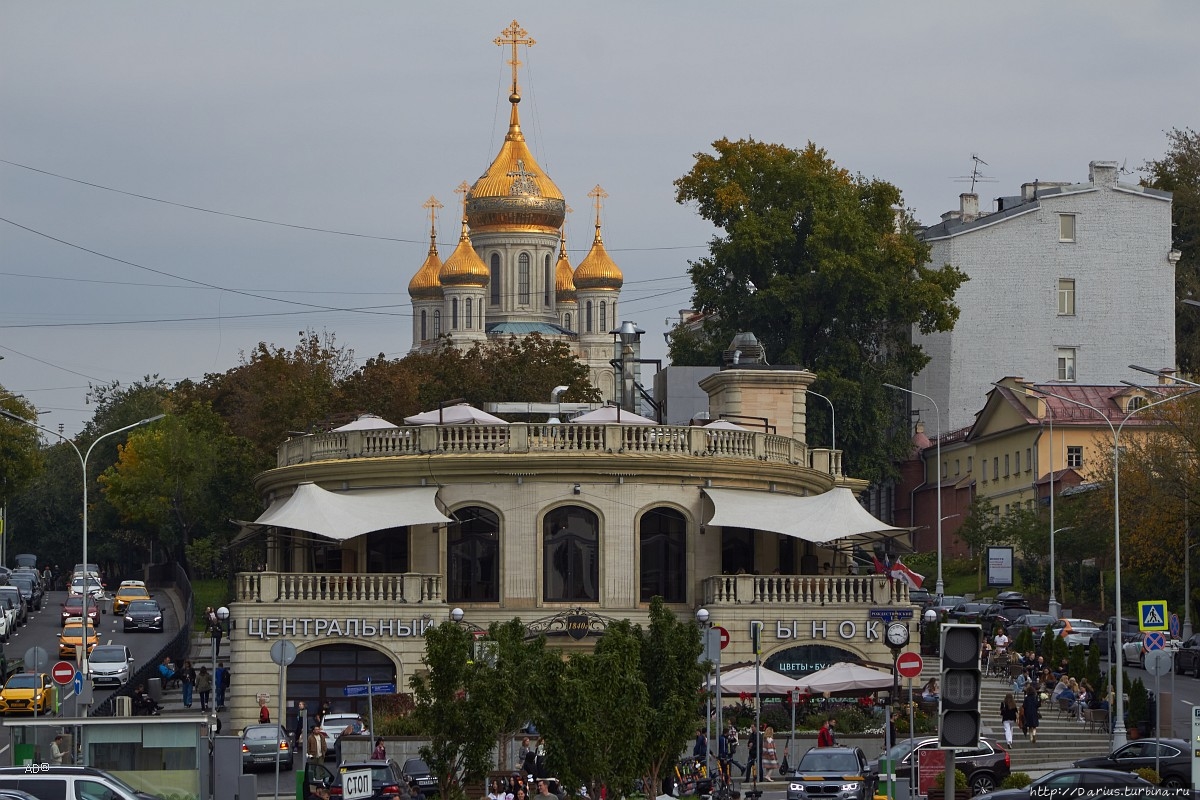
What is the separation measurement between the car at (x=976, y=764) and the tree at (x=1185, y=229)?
64484mm

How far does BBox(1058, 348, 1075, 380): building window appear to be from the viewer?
102 metres

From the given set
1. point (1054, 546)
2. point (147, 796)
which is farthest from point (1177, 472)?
point (147, 796)

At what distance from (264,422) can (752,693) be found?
37694 mm

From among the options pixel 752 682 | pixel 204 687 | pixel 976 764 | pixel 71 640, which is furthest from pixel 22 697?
pixel 976 764

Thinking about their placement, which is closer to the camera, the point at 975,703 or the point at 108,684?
the point at 975,703

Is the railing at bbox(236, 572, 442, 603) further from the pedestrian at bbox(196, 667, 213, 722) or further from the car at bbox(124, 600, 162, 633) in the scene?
the car at bbox(124, 600, 162, 633)

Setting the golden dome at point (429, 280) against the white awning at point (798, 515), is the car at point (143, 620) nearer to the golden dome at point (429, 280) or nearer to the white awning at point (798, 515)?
the white awning at point (798, 515)

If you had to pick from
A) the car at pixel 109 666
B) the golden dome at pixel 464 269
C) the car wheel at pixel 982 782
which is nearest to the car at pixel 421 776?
the car wheel at pixel 982 782

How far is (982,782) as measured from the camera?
40.9 metres

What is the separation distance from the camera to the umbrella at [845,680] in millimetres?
47062

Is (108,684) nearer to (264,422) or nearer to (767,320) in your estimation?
(264,422)

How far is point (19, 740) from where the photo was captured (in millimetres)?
36969

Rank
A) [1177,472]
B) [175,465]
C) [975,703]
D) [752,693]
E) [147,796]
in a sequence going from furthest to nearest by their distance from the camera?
[175,465]
[1177,472]
[752,693]
[147,796]
[975,703]

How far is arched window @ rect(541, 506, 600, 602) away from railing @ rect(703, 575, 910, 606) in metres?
2.85
